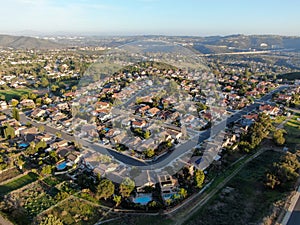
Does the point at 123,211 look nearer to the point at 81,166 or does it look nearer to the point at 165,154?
the point at 81,166

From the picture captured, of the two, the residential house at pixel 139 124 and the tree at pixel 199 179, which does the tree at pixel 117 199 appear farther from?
the residential house at pixel 139 124

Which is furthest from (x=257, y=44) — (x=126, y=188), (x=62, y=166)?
(x=126, y=188)

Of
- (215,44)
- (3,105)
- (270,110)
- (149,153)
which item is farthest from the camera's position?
(215,44)

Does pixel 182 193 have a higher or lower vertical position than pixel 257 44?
lower

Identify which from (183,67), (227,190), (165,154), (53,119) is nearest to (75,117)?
(53,119)

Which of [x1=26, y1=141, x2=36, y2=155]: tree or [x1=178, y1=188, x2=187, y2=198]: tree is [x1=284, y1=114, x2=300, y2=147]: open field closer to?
[x1=178, y1=188, x2=187, y2=198]: tree

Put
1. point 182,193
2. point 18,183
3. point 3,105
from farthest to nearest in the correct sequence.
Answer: point 3,105 < point 18,183 < point 182,193

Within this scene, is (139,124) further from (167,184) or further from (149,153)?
(167,184)
